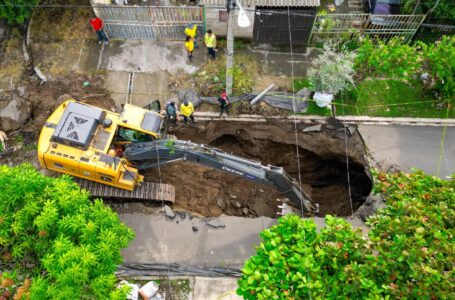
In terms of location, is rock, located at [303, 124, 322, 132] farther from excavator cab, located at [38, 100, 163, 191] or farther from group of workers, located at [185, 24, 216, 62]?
excavator cab, located at [38, 100, 163, 191]

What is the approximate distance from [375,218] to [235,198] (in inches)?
251

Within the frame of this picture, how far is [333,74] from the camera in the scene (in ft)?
49.0

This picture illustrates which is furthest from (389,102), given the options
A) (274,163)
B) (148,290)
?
(148,290)

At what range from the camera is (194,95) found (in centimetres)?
1603

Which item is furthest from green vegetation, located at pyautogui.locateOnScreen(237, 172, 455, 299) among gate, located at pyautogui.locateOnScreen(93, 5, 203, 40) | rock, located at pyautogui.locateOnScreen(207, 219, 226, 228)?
gate, located at pyautogui.locateOnScreen(93, 5, 203, 40)

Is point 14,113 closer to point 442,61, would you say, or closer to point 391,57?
point 391,57

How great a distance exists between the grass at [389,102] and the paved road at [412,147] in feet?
2.23

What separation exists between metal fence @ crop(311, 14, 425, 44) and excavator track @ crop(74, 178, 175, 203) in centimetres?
1011

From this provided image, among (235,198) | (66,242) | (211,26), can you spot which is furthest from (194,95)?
(66,242)

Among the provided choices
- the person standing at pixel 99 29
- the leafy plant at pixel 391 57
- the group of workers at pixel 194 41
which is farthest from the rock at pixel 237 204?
the person standing at pixel 99 29

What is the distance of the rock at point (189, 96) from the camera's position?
15.9m

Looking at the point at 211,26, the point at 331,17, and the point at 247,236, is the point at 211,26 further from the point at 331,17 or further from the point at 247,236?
the point at 247,236

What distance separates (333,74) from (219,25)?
5763mm

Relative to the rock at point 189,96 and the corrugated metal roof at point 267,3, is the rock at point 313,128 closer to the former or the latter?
the rock at point 189,96
